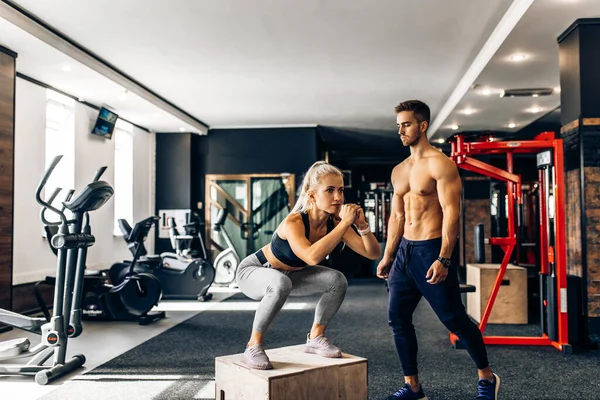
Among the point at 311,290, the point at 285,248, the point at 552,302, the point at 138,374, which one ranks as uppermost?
the point at 285,248

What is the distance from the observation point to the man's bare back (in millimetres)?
2900

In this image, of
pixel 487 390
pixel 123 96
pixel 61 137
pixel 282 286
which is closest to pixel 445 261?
pixel 487 390

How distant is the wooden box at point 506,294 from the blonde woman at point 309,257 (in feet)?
10.4

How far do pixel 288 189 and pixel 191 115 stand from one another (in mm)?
2236

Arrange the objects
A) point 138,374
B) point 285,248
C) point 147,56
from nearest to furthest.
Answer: point 285,248 → point 138,374 → point 147,56

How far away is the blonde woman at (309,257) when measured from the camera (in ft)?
8.65

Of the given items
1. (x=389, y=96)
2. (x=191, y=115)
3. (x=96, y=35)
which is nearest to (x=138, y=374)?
(x=96, y=35)

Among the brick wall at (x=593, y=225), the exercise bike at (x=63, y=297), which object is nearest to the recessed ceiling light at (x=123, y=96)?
the exercise bike at (x=63, y=297)

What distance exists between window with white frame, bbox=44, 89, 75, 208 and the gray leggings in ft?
17.9

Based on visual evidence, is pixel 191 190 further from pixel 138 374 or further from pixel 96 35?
pixel 138 374

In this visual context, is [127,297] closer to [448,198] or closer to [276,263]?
[276,263]

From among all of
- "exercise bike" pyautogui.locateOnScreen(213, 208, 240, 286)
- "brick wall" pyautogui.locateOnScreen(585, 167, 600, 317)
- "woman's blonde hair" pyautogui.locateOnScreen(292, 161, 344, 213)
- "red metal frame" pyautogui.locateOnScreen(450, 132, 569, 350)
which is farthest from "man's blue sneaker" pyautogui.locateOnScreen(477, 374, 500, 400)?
"exercise bike" pyautogui.locateOnScreen(213, 208, 240, 286)

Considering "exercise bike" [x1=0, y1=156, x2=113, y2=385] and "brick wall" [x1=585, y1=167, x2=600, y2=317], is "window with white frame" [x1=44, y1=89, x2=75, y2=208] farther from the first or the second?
"brick wall" [x1=585, y1=167, x2=600, y2=317]

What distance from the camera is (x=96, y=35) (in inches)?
225
